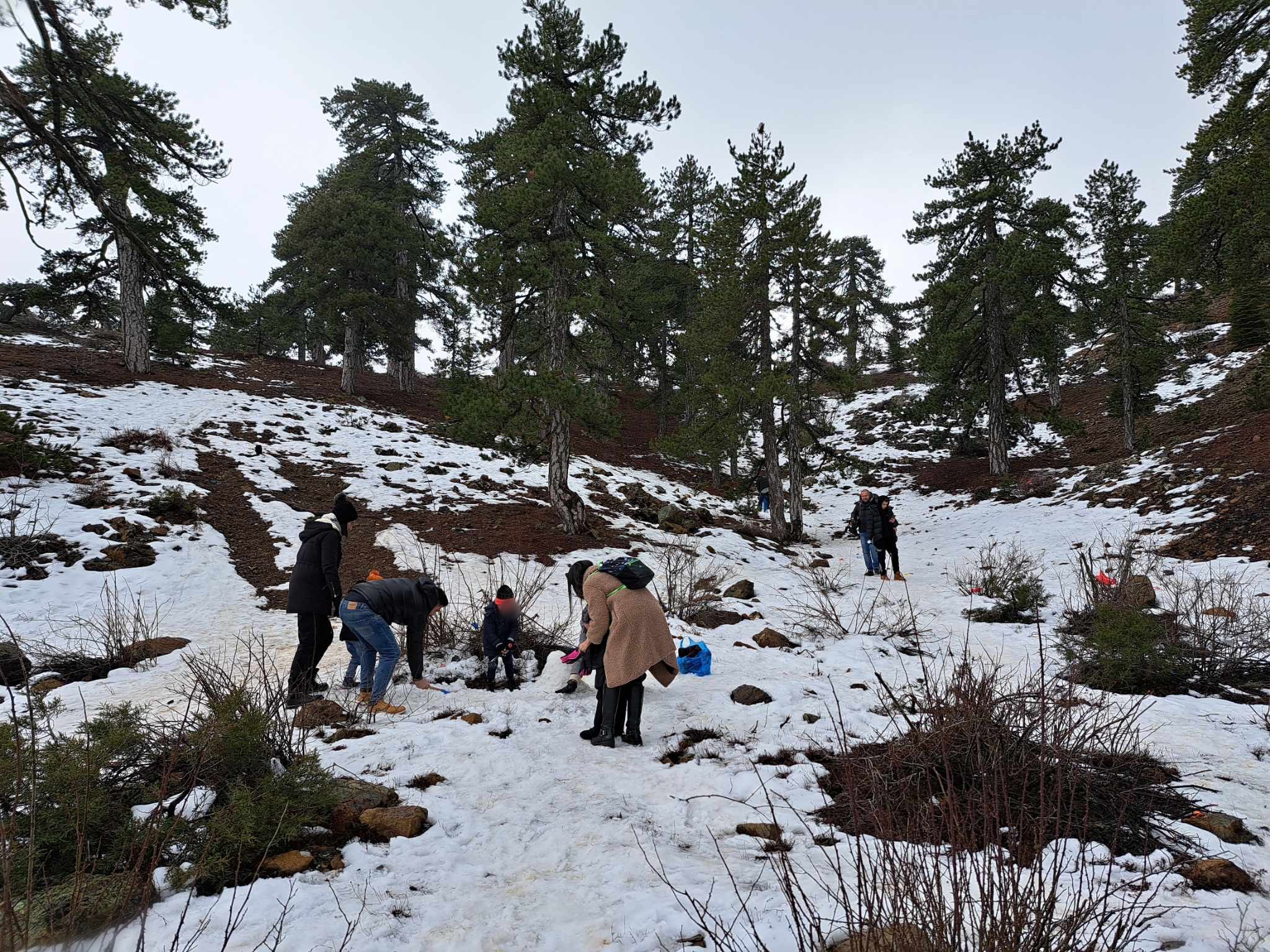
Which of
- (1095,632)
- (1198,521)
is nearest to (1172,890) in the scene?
(1095,632)

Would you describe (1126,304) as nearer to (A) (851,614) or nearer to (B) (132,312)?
(A) (851,614)

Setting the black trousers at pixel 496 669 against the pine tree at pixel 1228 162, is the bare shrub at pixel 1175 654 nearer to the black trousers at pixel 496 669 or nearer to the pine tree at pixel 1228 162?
the black trousers at pixel 496 669

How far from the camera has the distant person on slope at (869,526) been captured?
36.7 feet

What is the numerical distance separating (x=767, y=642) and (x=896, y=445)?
944 inches

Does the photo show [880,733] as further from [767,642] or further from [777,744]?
[767,642]

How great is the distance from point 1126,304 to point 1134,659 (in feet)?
61.7

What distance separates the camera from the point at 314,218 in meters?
18.7

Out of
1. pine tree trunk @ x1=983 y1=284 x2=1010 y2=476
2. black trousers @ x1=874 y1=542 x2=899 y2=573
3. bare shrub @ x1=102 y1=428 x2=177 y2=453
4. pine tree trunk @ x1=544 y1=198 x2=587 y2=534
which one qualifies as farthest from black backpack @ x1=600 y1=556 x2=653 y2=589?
pine tree trunk @ x1=983 y1=284 x2=1010 y2=476

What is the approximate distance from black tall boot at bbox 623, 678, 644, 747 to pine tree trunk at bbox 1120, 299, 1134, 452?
20.0 m

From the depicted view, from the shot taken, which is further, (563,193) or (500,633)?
(563,193)

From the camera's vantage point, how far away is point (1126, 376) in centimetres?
1727

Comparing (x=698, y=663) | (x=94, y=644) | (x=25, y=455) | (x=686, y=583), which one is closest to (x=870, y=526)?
(x=686, y=583)

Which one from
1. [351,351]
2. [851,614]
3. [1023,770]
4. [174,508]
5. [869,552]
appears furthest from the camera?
[351,351]

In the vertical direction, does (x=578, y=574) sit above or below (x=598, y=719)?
above
